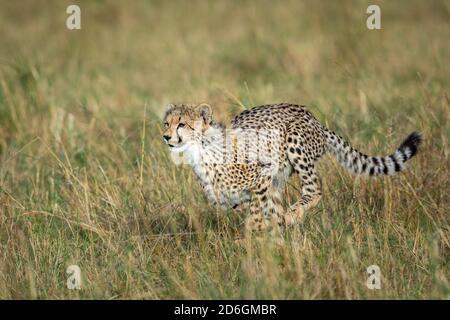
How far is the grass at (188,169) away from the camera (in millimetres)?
4262

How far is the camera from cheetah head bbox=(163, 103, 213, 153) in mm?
4637

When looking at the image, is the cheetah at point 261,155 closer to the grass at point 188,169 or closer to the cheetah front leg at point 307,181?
the cheetah front leg at point 307,181

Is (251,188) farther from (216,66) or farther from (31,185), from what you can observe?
(216,66)

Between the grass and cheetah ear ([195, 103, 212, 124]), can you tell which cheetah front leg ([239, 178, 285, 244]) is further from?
cheetah ear ([195, 103, 212, 124])

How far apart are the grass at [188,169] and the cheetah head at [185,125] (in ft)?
1.28

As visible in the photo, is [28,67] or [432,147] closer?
[432,147]

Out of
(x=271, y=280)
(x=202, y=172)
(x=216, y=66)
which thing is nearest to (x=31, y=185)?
(x=202, y=172)

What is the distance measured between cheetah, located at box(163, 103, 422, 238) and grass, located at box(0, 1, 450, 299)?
120mm

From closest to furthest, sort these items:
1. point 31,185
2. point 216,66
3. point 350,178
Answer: point 350,178 → point 31,185 → point 216,66

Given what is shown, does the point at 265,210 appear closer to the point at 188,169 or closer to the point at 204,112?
the point at 204,112

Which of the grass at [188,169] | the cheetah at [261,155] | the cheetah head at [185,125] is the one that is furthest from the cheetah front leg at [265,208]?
the cheetah head at [185,125]

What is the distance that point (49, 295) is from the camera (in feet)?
13.8

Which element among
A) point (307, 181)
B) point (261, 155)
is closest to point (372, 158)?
point (307, 181)
